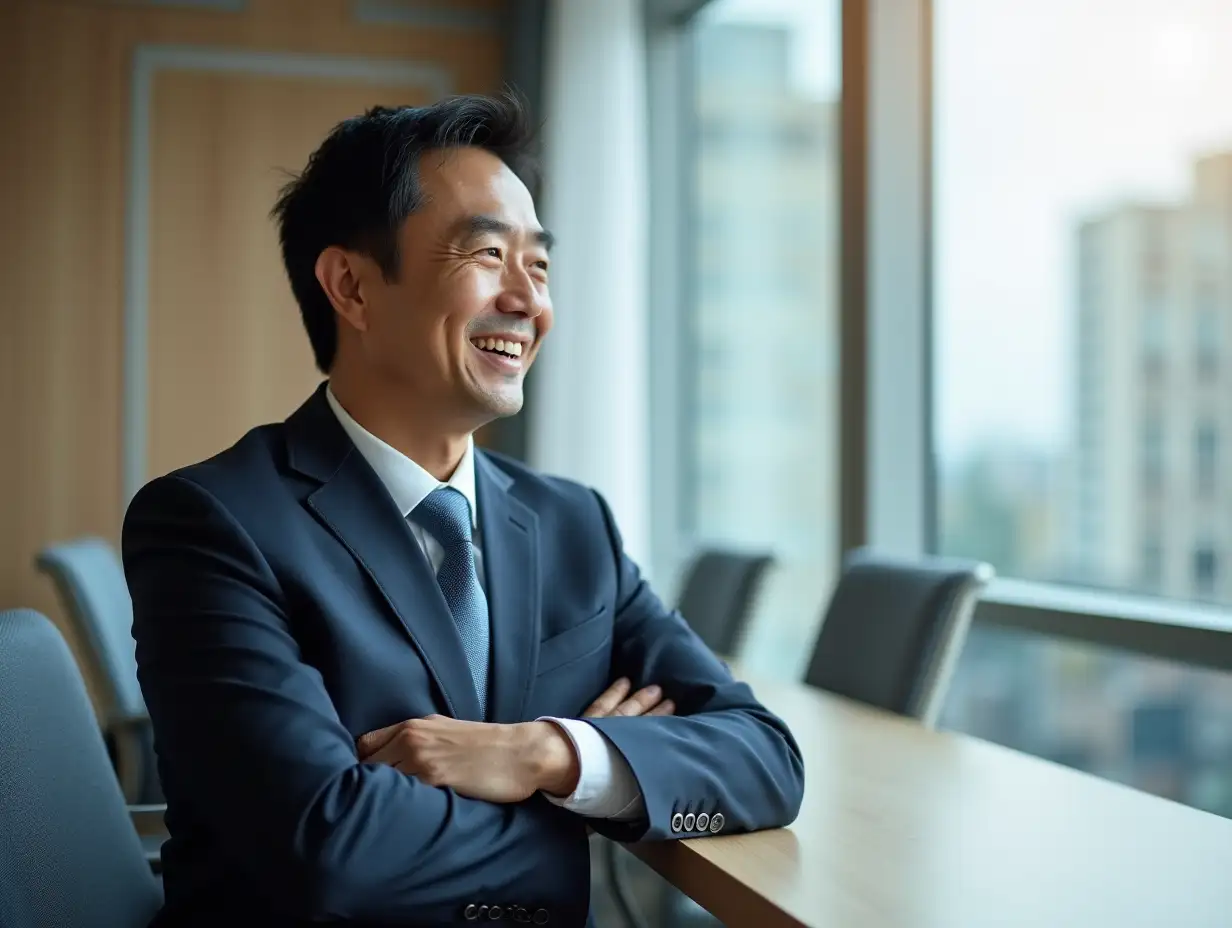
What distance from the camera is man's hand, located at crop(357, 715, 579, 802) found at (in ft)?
4.63

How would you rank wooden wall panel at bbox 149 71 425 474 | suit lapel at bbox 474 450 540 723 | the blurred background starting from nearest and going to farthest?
1. suit lapel at bbox 474 450 540 723
2. the blurred background
3. wooden wall panel at bbox 149 71 425 474

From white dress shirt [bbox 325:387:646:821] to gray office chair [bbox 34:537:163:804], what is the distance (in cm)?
108

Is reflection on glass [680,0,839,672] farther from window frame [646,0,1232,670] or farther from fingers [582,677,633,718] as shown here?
fingers [582,677,633,718]

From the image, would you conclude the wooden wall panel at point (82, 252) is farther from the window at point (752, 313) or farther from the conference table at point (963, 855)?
the conference table at point (963, 855)

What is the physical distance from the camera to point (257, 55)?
17.5 feet

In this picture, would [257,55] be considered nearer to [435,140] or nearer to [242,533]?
[435,140]

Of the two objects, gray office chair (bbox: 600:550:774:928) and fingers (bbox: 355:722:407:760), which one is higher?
fingers (bbox: 355:722:407:760)

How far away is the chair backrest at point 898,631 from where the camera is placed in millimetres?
2254

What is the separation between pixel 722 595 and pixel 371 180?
165 centimetres

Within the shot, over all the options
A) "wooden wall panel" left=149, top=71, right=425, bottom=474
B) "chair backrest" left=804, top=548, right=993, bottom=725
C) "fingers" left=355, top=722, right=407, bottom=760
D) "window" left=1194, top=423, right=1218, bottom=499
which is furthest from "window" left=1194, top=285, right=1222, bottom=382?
"wooden wall panel" left=149, top=71, right=425, bottom=474

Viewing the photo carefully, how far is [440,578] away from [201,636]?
0.32m

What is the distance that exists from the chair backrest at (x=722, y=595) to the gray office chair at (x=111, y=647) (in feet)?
3.97

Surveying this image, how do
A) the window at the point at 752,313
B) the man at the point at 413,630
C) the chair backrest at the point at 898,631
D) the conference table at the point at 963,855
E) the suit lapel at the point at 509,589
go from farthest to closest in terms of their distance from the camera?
the window at the point at 752,313 < the chair backrest at the point at 898,631 < the suit lapel at the point at 509,589 < the man at the point at 413,630 < the conference table at the point at 963,855

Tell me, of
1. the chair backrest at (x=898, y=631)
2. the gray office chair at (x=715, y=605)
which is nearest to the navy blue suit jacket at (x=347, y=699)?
the chair backrest at (x=898, y=631)
